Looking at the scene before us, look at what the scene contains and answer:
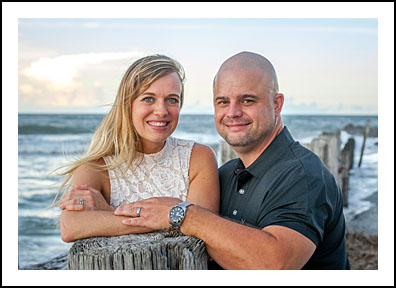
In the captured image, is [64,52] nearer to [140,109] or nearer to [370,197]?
[370,197]

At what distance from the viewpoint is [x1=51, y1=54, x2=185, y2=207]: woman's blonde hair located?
298cm

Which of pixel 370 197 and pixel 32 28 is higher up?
pixel 32 28

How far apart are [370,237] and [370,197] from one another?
13.3 feet

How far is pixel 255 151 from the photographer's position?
124 inches

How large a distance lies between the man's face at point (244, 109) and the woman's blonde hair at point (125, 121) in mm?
355

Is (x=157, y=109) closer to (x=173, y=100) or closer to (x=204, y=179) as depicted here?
(x=173, y=100)

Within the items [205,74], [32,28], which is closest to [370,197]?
[205,74]

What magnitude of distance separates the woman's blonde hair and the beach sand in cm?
589

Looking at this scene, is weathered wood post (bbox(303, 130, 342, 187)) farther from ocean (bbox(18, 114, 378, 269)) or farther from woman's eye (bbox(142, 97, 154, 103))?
woman's eye (bbox(142, 97, 154, 103))

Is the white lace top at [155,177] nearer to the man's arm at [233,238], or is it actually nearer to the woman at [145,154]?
the woman at [145,154]

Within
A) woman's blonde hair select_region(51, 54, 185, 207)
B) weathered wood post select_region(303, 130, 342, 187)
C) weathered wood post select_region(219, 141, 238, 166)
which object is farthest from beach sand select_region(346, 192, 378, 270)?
woman's blonde hair select_region(51, 54, 185, 207)

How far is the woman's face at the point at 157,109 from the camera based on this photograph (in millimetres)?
2971

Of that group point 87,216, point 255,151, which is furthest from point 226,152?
point 87,216

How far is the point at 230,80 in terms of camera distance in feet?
10.2
